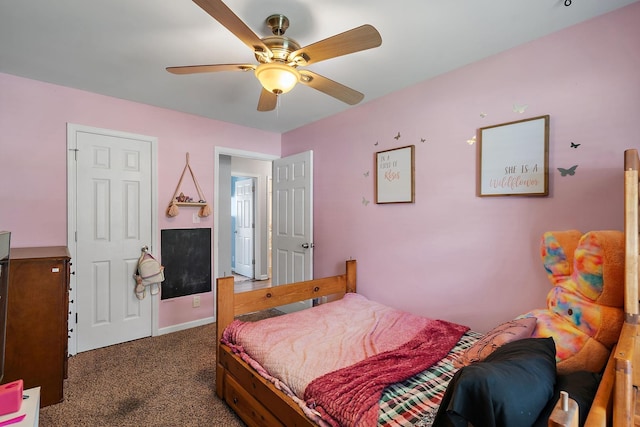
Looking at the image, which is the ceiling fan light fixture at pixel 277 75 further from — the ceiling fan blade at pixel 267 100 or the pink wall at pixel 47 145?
the pink wall at pixel 47 145

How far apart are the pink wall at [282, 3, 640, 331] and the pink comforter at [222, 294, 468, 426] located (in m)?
0.35

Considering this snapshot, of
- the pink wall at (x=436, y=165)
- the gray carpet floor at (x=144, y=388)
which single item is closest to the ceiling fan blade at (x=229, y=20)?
the pink wall at (x=436, y=165)

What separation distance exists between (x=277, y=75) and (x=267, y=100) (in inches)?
15.9

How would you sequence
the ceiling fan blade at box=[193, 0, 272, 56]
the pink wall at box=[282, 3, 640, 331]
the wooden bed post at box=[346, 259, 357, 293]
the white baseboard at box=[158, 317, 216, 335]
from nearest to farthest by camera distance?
the ceiling fan blade at box=[193, 0, 272, 56] → the pink wall at box=[282, 3, 640, 331] → the wooden bed post at box=[346, 259, 357, 293] → the white baseboard at box=[158, 317, 216, 335]

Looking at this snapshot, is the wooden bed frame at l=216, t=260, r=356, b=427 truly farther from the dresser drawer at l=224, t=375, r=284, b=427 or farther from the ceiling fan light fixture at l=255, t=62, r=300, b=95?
the ceiling fan light fixture at l=255, t=62, r=300, b=95

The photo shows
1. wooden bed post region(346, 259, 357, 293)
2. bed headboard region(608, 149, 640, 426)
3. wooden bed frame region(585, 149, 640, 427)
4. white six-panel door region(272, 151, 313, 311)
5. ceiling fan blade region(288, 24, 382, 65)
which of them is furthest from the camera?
white six-panel door region(272, 151, 313, 311)

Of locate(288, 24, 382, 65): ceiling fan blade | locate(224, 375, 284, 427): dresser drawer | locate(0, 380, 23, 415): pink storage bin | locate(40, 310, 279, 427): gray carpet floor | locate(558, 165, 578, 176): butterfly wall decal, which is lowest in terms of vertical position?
locate(40, 310, 279, 427): gray carpet floor

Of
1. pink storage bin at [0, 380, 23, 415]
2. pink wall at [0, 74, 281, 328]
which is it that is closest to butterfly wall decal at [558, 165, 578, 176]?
pink storage bin at [0, 380, 23, 415]

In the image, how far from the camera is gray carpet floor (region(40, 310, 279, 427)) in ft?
6.01

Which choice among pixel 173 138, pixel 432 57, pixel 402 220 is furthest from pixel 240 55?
pixel 402 220

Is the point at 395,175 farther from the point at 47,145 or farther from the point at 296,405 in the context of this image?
the point at 47,145

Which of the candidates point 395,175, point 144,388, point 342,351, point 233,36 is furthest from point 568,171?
point 144,388

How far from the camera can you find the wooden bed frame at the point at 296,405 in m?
0.59

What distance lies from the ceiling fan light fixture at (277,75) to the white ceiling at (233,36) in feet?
1.06
